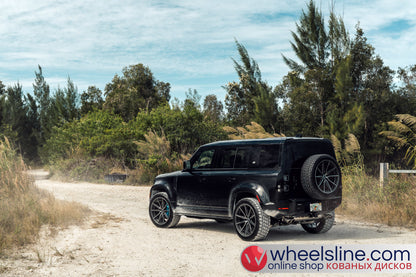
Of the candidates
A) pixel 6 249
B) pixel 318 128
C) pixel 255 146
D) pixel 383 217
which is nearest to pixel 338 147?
pixel 383 217

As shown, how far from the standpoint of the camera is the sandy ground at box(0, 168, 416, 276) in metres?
7.20

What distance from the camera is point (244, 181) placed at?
952cm

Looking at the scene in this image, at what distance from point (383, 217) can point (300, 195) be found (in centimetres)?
370

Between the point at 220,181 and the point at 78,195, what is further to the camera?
the point at 78,195

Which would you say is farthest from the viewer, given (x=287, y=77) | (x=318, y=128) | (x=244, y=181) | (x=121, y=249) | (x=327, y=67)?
(x=287, y=77)

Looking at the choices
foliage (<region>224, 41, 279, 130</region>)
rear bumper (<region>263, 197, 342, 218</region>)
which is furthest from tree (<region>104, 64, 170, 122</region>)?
rear bumper (<region>263, 197, 342, 218</region>)

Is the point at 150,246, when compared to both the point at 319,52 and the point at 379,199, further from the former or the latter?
the point at 319,52

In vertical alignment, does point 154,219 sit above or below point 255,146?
below

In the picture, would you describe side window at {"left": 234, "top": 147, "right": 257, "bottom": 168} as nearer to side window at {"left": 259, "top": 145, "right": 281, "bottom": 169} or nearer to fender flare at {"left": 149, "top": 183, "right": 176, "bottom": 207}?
side window at {"left": 259, "top": 145, "right": 281, "bottom": 169}

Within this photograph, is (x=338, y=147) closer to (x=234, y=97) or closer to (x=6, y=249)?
(x=6, y=249)

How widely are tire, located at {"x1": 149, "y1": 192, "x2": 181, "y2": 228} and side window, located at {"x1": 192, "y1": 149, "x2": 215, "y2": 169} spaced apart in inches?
46.9

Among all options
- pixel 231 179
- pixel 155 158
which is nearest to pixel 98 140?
pixel 155 158

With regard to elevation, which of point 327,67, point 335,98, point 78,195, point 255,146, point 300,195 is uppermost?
point 327,67

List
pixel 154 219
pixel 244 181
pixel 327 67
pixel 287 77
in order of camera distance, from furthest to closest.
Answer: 1. pixel 287 77
2. pixel 327 67
3. pixel 154 219
4. pixel 244 181
